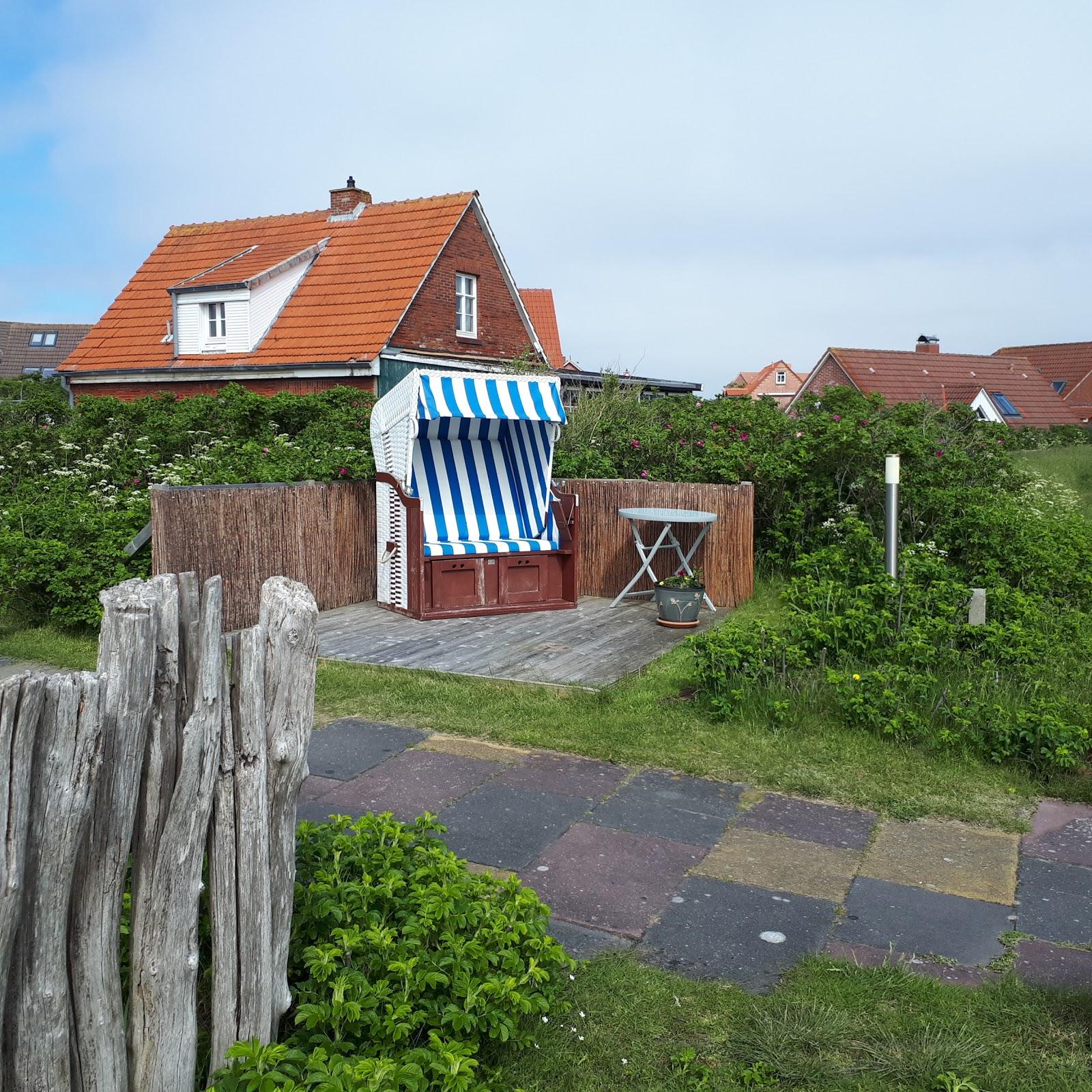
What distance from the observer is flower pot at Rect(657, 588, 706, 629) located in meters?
10.2

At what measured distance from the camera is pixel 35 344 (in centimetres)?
7219

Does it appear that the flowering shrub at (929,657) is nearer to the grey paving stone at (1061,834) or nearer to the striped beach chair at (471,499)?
the grey paving stone at (1061,834)

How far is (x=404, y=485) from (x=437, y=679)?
323 cm

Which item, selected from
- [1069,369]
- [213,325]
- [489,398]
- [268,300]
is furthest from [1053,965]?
[1069,369]

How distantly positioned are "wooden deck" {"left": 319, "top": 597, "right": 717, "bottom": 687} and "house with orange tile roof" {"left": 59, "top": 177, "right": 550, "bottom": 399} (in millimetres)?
11118

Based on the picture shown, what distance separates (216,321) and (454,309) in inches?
206

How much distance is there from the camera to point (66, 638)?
9.66 m

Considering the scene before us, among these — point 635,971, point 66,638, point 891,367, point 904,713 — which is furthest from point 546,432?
point 891,367

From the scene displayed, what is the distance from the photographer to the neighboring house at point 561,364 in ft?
82.5

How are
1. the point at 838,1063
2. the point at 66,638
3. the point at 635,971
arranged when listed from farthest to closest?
the point at 66,638, the point at 635,971, the point at 838,1063

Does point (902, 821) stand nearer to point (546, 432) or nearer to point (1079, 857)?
point (1079, 857)

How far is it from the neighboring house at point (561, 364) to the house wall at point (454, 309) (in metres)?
1.60

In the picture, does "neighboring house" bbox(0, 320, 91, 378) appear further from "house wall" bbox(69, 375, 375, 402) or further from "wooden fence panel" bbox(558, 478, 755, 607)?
"wooden fence panel" bbox(558, 478, 755, 607)

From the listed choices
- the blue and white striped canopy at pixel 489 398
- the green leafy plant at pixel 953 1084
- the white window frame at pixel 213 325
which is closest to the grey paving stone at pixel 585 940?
the green leafy plant at pixel 953 1084
